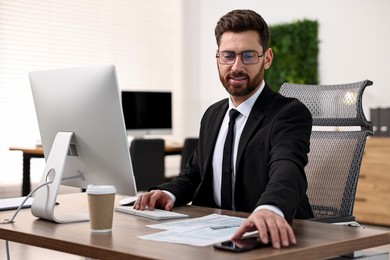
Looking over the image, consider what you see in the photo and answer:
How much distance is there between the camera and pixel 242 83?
2.16m

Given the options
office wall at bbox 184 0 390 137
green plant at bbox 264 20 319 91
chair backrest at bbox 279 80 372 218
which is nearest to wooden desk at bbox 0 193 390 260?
chair backrest at bbox 279 80 372 218

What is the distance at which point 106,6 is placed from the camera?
7.05 m

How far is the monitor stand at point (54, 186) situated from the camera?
188 centimetres

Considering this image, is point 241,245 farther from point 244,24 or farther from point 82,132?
point 244,24

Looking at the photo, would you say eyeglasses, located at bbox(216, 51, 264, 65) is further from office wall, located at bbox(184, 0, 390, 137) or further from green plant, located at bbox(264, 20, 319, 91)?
green plant, located at bbox(264, 20, 319, 91)

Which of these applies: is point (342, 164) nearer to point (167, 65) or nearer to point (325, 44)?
point (325, 44)

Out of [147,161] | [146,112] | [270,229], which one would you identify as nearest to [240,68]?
[270,229]

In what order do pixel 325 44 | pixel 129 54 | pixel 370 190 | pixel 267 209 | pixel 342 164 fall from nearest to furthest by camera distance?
1. pixel 267 209
2. pixel 342 164
3. pixel 370 190
4. pixel 325 44
5. pixel 129 54

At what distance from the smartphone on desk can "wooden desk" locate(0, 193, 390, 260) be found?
1 centimetres

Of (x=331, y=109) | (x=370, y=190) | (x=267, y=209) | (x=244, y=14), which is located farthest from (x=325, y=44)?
(x=267, y=209)

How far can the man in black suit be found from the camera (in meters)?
2.06

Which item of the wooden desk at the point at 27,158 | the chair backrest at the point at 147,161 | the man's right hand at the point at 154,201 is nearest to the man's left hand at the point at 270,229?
the man's right hand at the point at 154,201

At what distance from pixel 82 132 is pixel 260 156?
0.57 m

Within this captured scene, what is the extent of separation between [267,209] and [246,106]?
Result: 0.71 metres
